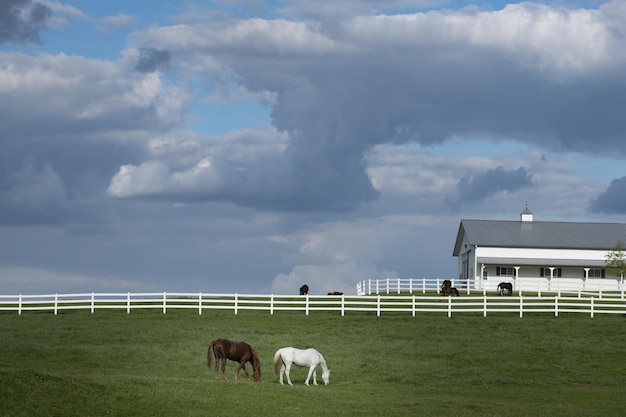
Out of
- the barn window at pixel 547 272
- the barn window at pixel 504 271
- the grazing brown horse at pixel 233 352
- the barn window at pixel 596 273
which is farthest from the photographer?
the barn window at pixel 596 273

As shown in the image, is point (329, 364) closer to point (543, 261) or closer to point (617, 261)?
point (543, 261)

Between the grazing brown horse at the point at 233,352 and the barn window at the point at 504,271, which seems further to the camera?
the barn window at the point at 504,271

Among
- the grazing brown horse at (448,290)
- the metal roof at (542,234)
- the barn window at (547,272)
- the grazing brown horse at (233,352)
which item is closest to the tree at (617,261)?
the metal roof at (542,234)

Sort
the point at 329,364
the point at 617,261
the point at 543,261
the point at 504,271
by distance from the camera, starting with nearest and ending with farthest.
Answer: the point at 329,364 → the point at 617,261 → the point at 504,271 → the point at 543,261

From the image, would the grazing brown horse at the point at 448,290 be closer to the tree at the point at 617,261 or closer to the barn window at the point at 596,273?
the tree at the point at 617,261

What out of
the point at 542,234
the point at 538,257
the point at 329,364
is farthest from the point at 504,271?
the point at 329,364

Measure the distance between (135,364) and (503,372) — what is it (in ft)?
41.3

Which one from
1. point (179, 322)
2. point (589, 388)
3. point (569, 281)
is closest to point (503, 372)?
point (589, 388)

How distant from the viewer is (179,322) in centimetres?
4019

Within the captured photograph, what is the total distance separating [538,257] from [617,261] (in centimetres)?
570

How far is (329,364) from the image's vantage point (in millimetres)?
31484

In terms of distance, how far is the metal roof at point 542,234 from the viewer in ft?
230

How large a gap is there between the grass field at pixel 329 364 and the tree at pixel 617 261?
22.7m

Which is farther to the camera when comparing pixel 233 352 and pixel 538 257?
pixel 538 257
